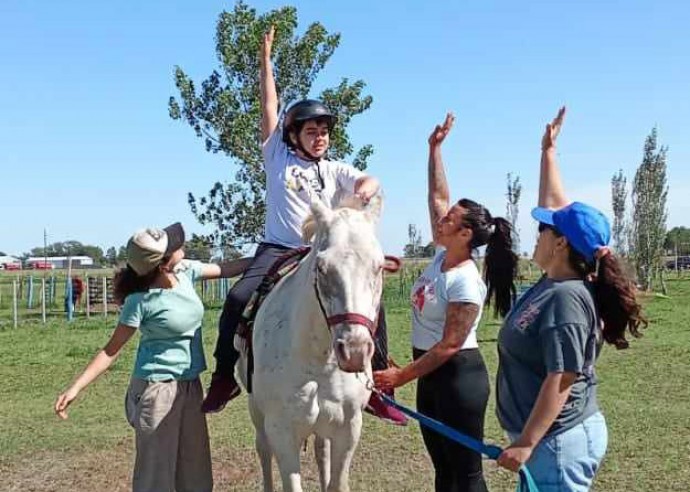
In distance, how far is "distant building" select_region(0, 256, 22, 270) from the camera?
90938mm

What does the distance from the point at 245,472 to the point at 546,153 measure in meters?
3.82

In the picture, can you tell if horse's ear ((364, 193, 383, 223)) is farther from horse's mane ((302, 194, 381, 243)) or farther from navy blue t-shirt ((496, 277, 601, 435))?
navy blue t-shirt ((496, 277, 601, 435))

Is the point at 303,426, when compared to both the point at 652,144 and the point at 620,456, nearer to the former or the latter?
the point at 620,456

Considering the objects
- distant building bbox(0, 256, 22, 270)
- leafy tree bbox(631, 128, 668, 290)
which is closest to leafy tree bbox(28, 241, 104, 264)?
distant building bbox(0, 256, 22, 270)

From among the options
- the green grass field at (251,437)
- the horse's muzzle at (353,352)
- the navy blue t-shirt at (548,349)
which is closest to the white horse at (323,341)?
the horse's muzzle at (353,352)

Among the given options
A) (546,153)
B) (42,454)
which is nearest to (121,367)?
(42,454)

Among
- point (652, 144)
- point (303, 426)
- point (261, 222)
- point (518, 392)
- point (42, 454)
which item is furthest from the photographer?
point (652, 144)

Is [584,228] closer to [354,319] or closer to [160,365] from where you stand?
[354,319]

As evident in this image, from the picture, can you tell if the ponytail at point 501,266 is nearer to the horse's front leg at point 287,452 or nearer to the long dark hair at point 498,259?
the long dark hair at point 498,259

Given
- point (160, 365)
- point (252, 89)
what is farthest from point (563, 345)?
point (252, 89)

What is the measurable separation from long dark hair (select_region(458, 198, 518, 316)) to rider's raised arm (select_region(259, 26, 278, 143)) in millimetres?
1467

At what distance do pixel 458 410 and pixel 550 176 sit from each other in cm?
132

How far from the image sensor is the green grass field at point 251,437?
6.26 m

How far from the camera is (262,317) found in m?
4.23
